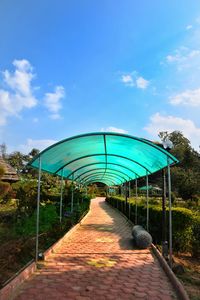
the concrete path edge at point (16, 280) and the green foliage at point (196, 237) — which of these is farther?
the green foliage at point (196, 237)

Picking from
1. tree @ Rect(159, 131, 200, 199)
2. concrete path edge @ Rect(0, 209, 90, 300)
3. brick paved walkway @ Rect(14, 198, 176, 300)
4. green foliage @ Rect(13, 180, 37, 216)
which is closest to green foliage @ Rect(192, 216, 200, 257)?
brick paved walkway @ Rect(14, 198, 176, 300)

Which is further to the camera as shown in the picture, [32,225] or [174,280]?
[32,225]

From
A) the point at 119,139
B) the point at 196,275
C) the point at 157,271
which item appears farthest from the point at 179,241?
the point at 119,139

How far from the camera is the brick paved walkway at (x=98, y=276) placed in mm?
4977

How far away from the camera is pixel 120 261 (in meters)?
7.27

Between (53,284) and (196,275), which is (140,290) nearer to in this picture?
(53,284)

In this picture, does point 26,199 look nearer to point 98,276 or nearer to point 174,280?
point 98,276

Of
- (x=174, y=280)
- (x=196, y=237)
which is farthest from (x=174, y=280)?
(x=196, y=237)

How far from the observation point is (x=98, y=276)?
594 centimetres

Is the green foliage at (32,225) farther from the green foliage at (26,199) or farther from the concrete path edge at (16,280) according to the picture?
the concrete path edge at (16,280)

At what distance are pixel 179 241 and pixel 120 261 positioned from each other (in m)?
2.69

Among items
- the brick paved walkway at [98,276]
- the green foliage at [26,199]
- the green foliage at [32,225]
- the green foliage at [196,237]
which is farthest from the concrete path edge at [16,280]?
the green foliage at [26,199]

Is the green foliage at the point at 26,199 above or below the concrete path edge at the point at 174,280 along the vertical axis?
above

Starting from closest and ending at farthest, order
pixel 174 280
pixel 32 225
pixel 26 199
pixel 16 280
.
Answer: pixel 16 280 → pixel 174 280 → pixel 32 225 → pixel 26 199
